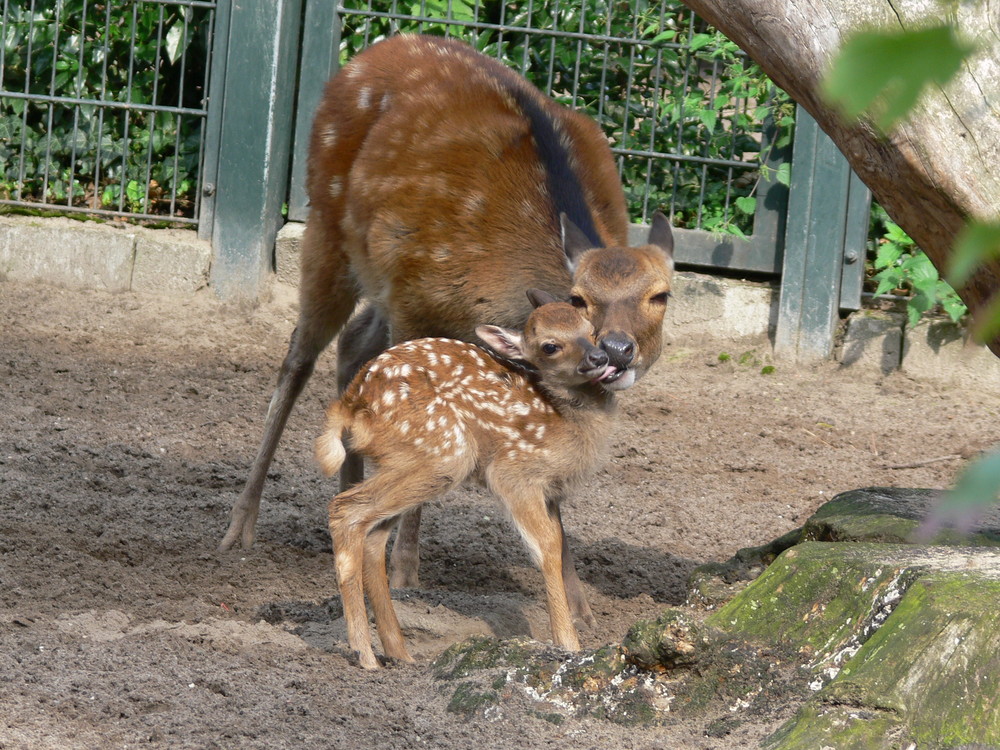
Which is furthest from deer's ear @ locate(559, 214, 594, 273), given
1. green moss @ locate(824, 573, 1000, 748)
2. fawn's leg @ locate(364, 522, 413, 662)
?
green moss @ locate(824, 573, 1000, 748)

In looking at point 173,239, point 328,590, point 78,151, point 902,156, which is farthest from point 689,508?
point 78,151

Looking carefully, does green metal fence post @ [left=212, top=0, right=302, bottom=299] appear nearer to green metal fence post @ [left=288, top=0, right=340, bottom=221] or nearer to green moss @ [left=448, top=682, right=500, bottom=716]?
green metal fence post @ [left=288, top=0, right=340, bottom=221]

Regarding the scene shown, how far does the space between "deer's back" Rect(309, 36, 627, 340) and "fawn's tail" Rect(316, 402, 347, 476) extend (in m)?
0.75

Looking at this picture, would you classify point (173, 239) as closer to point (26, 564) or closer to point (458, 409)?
point (26, 564)

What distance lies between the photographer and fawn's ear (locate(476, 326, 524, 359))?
360 centimetres

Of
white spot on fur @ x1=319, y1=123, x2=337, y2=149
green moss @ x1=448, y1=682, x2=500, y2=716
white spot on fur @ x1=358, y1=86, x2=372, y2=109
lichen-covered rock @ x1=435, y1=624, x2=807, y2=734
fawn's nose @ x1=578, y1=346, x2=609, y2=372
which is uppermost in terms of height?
white spot on fur @ x1=358, y1=86, x2=372, y2=109

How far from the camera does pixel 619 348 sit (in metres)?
3.46

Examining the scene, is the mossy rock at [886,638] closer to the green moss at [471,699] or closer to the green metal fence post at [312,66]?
the green moss at [471,699]

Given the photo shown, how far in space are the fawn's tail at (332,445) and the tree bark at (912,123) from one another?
1.47m

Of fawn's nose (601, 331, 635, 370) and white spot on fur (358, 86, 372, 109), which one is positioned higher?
white spot on fur (358, 86, 372, 109)

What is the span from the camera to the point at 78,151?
25.1ft

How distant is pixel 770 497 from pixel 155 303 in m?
3.84

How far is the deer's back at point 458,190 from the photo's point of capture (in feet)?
13.2

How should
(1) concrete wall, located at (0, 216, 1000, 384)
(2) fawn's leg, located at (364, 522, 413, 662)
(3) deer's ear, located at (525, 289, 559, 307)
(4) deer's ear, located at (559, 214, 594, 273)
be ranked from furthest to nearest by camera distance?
1. (1) concrete wall, located at (0, 216, 1000, 384)
2. (4) deer's ear, located at (559, 214, 594, 273)
3. (3) deer's ear, located at (525, 289, 559, 307)
4. (2) fawn's leg, located at (364, 522, 413, 662)
